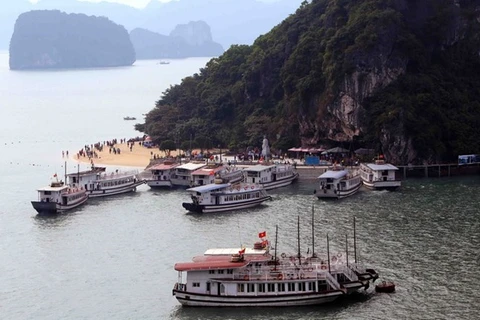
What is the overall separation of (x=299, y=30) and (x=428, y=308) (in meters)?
70.4

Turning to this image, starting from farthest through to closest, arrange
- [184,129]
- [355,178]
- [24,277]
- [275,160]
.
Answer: [184,129] → [275,160] → [355,178] → [24,277]

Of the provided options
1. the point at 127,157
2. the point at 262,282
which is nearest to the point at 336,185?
the point at 262,282

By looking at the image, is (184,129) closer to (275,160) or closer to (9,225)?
(275,160)

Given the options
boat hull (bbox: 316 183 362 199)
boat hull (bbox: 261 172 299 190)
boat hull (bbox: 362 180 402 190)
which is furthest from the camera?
boat hull (bbox: 261 172 299 190)

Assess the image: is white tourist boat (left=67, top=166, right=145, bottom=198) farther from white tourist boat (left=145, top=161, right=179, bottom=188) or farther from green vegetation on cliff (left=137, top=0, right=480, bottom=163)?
green vegetation on cliff (left=137, top=0, right=480, bottom=163)

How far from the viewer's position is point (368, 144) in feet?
309

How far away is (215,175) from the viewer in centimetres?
8562

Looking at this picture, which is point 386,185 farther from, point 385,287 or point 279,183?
point 385,287

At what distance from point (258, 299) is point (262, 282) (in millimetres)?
923

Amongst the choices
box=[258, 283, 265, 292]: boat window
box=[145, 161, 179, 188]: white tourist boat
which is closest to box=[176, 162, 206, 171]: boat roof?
box=[145, 161, 179, 188]: white tourist boat

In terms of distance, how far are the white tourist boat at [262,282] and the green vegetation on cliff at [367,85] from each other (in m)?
43.8

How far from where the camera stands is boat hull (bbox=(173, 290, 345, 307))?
48750 millimetres

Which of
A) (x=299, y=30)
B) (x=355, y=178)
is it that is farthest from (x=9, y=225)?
(x=299, y=30)

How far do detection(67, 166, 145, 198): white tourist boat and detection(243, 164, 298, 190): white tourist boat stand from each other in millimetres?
10887
